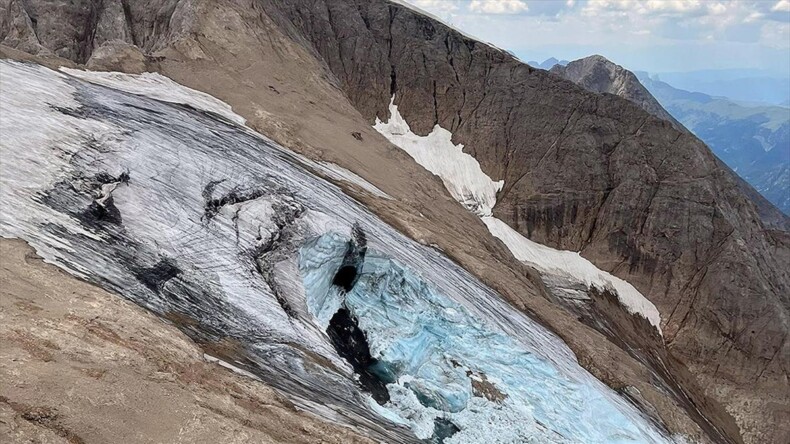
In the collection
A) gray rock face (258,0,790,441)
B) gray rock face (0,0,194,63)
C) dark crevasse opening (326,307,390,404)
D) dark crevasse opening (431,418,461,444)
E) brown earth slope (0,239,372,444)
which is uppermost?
gray rock face (258,0,790,441)

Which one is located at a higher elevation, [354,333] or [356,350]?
[354,333]

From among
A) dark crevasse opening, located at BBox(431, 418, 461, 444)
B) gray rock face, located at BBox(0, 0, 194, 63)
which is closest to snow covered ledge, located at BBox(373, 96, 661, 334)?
gray rock face, located at BBox(0, 0, 194, 63)

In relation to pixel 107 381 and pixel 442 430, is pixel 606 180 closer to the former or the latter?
pixel 442 430

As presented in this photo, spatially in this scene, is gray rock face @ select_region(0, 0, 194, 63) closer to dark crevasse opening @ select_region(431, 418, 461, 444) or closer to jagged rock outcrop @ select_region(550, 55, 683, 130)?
dark crevasse opening @ select_region(431, 418, 461, 444)

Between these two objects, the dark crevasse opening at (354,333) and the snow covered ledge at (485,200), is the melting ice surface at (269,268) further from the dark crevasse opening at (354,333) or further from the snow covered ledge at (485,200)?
the snow covered ledge at (485,200)

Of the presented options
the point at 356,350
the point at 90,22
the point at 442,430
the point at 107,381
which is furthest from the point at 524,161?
the point at 107,381

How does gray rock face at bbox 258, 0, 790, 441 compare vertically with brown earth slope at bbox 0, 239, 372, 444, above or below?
above

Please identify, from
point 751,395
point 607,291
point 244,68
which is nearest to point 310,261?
point 244,68
